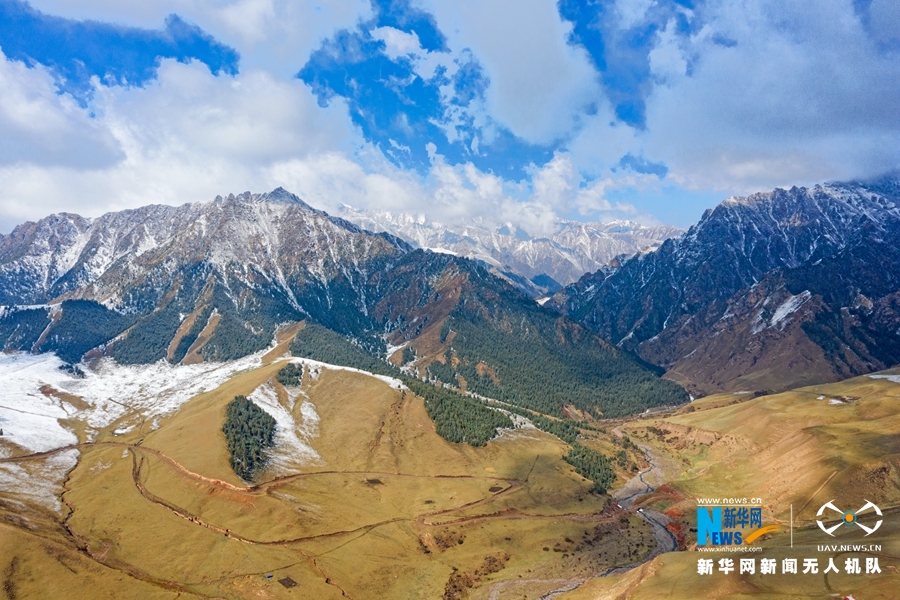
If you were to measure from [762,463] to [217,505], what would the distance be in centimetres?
19235

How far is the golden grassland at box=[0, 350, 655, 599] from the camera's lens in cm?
11544

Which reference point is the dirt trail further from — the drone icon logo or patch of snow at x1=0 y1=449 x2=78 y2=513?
patch of snow at x1=0 y1=449 x2=78 y2=513

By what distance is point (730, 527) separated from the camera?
13750 cm

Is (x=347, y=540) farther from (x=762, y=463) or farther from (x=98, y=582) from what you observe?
(x=762, y=463)

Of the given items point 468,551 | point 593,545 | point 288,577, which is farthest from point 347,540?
point 593,545

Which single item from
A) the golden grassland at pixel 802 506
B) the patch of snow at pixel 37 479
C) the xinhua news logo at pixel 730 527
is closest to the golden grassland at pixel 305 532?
the patch of snow at pixel 37 479

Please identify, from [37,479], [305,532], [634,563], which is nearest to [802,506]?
[634,563]

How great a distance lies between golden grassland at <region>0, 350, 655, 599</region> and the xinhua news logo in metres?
23.5

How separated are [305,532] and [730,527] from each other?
382 feet

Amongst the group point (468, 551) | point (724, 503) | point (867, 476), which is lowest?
point (468, 551)

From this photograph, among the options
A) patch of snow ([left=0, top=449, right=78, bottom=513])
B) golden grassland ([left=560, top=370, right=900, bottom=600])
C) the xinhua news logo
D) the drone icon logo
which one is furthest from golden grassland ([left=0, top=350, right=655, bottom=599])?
the drone icon logo

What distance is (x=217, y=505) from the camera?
152875mm

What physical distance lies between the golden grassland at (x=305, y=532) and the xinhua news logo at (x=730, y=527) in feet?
77.2

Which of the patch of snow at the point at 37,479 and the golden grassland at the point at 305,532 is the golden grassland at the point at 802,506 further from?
the patch of snow at the point at 37,479
